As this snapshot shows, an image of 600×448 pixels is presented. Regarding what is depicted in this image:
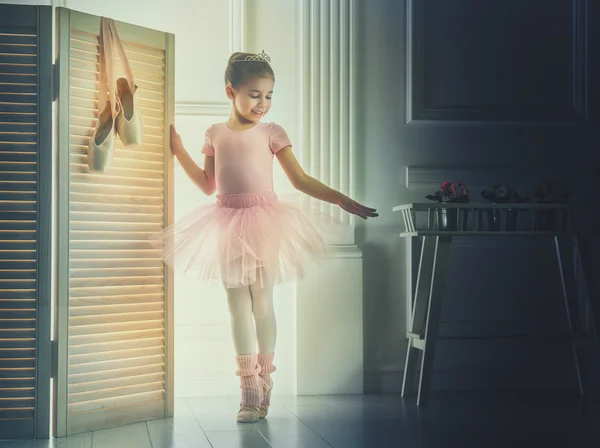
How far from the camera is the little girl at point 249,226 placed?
2803 millimetres

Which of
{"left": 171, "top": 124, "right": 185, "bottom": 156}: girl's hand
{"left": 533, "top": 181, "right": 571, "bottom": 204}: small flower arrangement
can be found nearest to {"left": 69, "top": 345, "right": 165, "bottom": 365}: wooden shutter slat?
{"left": 171, "top": 124, "right": 185, "bottom": 156}: girl's hand

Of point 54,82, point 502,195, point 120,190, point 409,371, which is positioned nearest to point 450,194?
point 502,195

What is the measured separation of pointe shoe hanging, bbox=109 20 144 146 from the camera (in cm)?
273

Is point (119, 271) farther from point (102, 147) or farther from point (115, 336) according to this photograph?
point (102, 147)

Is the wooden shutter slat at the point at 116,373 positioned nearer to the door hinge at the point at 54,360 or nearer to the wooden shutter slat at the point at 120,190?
the door hinge at the point at 54,360

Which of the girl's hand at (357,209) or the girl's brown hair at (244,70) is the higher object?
the girl's brown hair at (244,70)

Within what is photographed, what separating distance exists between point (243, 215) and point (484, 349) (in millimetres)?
1335

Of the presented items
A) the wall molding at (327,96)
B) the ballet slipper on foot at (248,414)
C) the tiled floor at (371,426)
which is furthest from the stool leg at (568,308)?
the ballet slipper on foot at (248,414)

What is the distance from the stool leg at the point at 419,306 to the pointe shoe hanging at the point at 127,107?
1.26m

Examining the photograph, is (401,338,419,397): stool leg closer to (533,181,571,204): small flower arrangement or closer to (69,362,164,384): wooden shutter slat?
(533,181,571,204): small flower arrangement

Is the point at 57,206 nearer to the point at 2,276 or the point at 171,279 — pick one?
the point at 2,276

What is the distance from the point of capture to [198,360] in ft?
11.0

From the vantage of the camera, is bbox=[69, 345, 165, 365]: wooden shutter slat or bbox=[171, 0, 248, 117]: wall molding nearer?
bbox=[69, 345, 165, 365]: wooden shutter slat

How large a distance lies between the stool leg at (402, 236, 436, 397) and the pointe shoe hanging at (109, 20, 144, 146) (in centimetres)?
126
